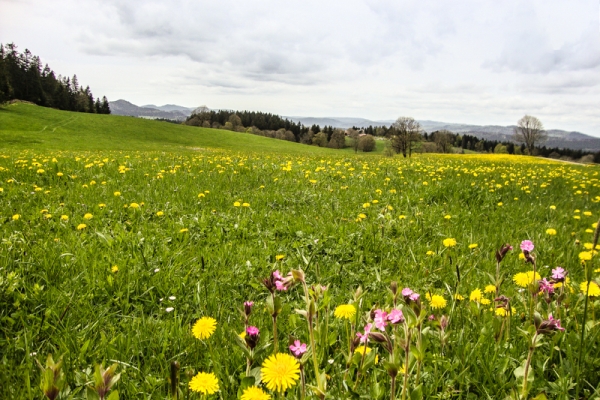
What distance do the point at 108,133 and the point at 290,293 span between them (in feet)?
171

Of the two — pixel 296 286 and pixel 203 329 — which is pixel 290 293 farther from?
pixel 203 329

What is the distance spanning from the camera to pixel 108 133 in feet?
152

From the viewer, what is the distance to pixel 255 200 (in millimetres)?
5453

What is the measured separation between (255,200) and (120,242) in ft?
7.68

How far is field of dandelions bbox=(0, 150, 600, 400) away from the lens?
1387 mm

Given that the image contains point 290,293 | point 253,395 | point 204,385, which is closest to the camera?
point 253,395

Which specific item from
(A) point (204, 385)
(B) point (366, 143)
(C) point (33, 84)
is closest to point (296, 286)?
(A) point (204, 385)

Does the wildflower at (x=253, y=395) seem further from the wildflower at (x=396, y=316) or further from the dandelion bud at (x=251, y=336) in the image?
the wildflower at (x=396, y=316)

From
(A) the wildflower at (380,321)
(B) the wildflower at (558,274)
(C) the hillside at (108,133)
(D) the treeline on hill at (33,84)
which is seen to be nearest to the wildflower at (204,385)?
(A) the wildflower at (380,321)

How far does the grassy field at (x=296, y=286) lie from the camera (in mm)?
1594

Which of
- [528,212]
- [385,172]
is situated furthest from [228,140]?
[528,212]

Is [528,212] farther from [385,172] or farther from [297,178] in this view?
[297,178]

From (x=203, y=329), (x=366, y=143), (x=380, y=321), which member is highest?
(x=366, y=143)

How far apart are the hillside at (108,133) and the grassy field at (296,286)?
32628 mm
